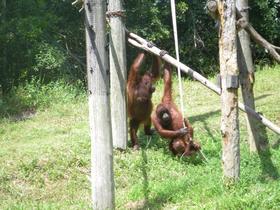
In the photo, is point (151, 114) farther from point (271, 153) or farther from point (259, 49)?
point (259, 49)

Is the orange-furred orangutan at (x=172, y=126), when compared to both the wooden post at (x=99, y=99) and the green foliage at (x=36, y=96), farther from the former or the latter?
the green foliage at (x=36, y=96)

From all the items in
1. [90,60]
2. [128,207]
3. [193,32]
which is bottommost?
[128,207]

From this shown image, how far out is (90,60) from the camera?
5.24 meters

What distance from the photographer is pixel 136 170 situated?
23.1ft

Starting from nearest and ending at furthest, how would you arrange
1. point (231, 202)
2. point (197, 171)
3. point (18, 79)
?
point (231, 202), point (197, 171), point (18, 79)

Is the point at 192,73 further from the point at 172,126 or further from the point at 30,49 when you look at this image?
the point at 30,49

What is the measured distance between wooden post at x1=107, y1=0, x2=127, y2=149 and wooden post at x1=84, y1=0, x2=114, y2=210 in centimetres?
214

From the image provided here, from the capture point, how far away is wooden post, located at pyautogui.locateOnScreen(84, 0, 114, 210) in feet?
17.0

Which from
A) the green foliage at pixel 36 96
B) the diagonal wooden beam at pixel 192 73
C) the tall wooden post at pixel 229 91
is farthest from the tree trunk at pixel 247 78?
the green foliage at pixel 36 96

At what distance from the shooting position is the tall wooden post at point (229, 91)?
5.69 meters

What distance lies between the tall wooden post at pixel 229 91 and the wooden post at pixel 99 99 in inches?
49.8

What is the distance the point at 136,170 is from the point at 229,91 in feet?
6.28

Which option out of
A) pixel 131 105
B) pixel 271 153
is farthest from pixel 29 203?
pixel 271 153

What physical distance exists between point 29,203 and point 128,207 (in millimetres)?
1201
